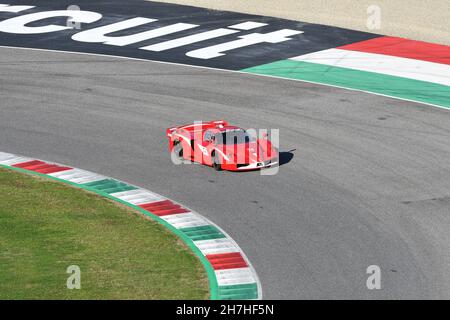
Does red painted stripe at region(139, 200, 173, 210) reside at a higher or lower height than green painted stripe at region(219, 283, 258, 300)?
higher

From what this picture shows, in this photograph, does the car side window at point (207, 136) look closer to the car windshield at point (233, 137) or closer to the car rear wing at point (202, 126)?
the car windshield at point (233, 137)

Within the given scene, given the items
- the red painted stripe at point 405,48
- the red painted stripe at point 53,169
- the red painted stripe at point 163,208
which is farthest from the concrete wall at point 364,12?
the red painted stripe at point 163,208

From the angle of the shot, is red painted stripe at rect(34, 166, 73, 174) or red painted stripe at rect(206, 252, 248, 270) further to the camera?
red painted stripe at rect(34, 166, 73, 174)

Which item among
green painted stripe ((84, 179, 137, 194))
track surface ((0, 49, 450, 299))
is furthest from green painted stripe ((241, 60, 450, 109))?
green painted stripe ((84, 179, 137, 194))

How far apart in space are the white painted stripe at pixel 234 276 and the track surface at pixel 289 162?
0.35 m

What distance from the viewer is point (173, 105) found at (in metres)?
34.0

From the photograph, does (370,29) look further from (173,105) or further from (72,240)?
(72,240)

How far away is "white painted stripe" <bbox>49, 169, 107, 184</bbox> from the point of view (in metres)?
27.7

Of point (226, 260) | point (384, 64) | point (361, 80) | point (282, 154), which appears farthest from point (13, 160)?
point (384, 64)

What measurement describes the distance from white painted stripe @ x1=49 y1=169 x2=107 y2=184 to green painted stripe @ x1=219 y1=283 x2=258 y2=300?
25.5ft

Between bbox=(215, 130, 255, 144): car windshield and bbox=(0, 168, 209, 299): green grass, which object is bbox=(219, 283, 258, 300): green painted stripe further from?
bbox=(215, 130, 255, 144): car windshield

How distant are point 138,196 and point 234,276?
18.3 ft

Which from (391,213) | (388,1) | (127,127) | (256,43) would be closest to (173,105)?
(127,127)

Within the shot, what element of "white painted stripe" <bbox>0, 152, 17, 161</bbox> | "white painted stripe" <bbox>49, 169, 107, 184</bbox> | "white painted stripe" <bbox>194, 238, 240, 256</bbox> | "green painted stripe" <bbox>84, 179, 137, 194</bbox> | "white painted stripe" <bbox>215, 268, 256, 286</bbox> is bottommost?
"white painted stripe" <bbox>215, 268, 256, 286</bbox>
